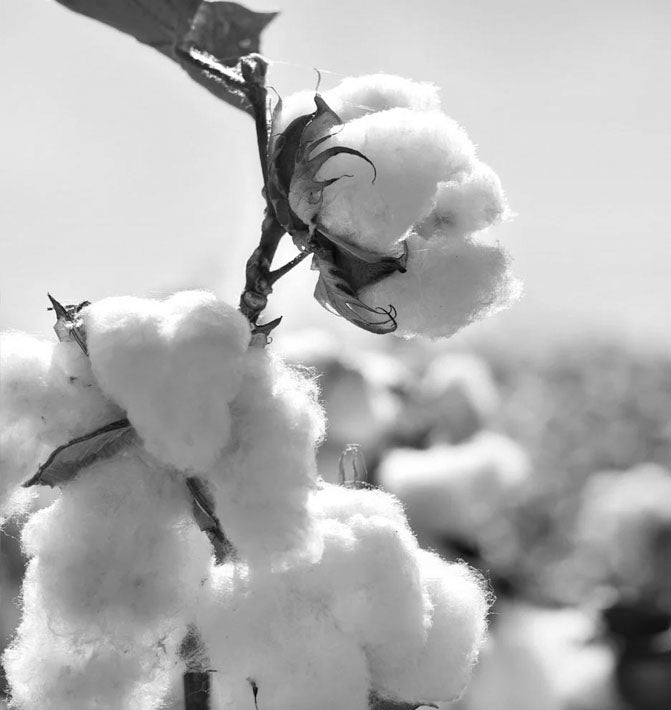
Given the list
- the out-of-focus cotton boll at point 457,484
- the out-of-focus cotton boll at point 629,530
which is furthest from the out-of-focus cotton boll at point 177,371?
the out-of-focus cotton boll at point 629,530

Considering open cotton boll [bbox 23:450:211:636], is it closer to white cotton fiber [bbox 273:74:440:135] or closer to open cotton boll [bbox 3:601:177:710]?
open cotton boll [bbox 3:601:177:710]

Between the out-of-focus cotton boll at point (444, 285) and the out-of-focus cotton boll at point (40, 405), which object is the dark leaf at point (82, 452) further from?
the out-of-focus cotton boll at point (444, 285)

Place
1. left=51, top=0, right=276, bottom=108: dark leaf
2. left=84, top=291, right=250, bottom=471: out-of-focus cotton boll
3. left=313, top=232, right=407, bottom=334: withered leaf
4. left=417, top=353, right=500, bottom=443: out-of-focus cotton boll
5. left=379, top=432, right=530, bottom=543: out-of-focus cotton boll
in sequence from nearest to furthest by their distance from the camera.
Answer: left=84, top=291, right=250, bottom=471: out-of-focus cotton boll
left=313, top=232, right=407, bottom=334: withered leaf
left=51, top=0, right=276, bottom=108: dark leaf
left=379, top=432, right=530, bottom=543: out-of-focus cotton boll
left=417, top=353, right=500, bottom=443: out-of-focus cotton boll

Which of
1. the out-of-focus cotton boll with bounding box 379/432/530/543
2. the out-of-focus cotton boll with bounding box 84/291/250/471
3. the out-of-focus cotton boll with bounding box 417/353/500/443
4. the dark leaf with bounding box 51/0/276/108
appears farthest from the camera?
the out-of-focus cotton boll with bounding box 417/353/500/443

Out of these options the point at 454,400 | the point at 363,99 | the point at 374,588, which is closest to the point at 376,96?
the point at 363,99

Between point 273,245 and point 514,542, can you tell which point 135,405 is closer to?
point 273,245

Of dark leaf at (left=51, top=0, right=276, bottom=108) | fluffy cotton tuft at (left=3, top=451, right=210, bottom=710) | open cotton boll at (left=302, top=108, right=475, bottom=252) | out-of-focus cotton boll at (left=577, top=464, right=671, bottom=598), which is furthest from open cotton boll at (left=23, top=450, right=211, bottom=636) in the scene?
out-of-focus cotton boll at (left=577, top=464, right=671, bottom=598)

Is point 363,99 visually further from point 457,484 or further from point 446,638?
point 457,484

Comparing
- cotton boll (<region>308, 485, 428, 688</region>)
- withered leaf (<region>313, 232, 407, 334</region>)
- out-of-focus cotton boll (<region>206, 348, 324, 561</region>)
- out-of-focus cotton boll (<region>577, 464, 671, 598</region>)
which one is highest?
withered leaf (<region>313, 232, 407, 334</region>)
